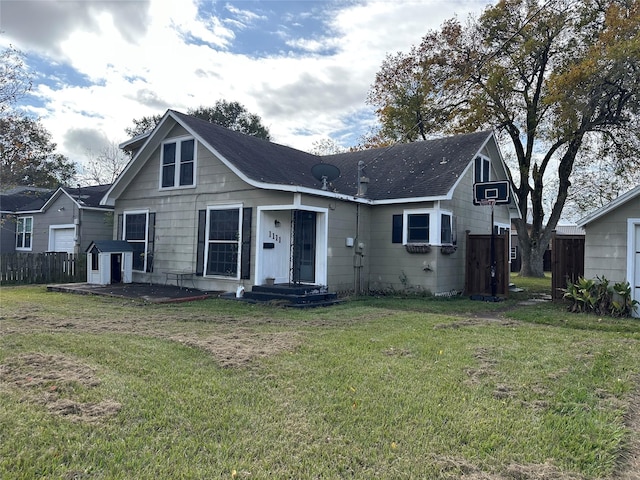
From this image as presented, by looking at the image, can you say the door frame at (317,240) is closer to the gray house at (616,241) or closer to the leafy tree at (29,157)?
the gray house at (616,241)

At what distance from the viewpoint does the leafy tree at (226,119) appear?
3166 cm

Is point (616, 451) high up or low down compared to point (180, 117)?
down

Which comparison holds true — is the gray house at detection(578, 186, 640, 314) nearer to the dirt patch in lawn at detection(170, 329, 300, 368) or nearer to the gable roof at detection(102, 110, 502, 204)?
the gable roof at detection(102, 110, 502, 204)

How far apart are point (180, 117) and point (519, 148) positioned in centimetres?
1605

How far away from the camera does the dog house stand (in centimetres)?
1308

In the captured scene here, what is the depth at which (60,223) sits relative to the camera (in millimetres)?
19109

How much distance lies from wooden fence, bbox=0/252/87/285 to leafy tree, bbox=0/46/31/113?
482 centimetres

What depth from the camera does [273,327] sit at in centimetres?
716

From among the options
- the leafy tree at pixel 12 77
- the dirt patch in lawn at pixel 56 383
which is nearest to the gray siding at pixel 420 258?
the dirt patch in lawn at pixel 56 383

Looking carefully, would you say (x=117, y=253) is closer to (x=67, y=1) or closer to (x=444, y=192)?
(x=67, y=1)

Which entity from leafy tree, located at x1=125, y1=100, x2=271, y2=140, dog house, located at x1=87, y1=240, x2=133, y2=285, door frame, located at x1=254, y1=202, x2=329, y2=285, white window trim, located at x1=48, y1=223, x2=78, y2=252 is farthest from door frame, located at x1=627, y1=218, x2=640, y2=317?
leafy tree, located at x1=125, y1=100, x2=271, y2=140

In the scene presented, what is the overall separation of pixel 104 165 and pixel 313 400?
33556mm

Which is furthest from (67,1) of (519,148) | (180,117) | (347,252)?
(519,148)

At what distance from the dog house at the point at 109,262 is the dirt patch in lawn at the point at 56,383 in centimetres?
883
